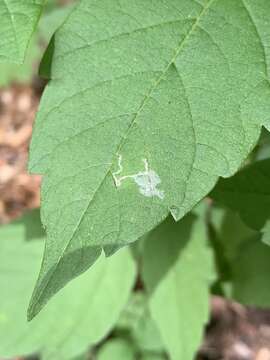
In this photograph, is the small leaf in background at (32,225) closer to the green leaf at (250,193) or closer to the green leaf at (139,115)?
the green leaf at (250,193)

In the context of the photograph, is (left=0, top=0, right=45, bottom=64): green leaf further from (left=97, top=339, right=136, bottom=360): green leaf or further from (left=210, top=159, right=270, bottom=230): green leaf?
(left=97, top=339, right=136, bottom=360): green leaf

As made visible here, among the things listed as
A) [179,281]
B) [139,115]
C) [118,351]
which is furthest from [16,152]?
[139,115]

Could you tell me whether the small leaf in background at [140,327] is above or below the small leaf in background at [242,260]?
below

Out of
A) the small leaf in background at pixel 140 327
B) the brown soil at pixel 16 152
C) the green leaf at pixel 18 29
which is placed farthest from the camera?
the brown soil at pixel 16 152

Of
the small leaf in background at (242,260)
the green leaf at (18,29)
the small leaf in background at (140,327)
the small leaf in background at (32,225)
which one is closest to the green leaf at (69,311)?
the small leaf in background at (32,225)

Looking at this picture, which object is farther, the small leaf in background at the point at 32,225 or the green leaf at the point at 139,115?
the small leaf in background at the point at 32,225

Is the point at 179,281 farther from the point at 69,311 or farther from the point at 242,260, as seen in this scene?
the point at 69,311

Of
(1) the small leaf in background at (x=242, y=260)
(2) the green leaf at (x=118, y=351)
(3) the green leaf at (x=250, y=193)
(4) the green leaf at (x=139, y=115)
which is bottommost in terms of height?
(2) the green leaf at (x=118, y=351)
